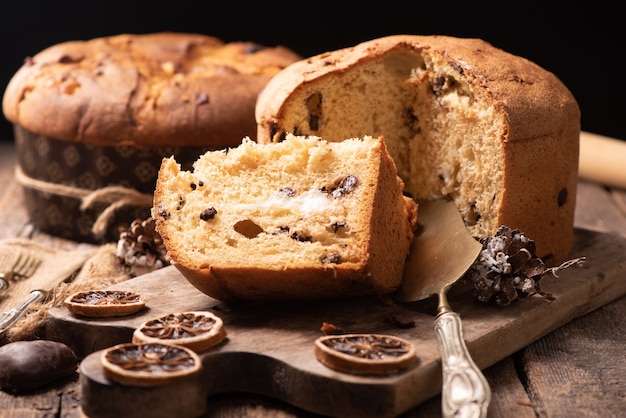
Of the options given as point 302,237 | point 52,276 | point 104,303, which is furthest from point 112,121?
point 302,237

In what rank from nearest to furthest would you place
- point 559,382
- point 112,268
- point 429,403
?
point 429,403 < point 559,382 < point 112,268

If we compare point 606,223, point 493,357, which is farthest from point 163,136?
point 606,223

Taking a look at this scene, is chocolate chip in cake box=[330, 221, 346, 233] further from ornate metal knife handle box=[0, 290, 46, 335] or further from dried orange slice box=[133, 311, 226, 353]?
ornate metal knife handle box=[0, 290, 46, 335]

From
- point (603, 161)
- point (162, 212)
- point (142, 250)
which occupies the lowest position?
point (603, 161)

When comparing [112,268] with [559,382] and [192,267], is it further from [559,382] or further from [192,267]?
[559,382]

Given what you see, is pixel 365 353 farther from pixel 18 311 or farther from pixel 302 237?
pixel 18 311

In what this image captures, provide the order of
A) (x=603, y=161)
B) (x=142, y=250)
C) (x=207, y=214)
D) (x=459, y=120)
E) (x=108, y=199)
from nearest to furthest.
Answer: (x=207, y=214)
(x=459, y=120)
(x=142, y=250)
(x=108, y=199)
(x=603, y=161)
